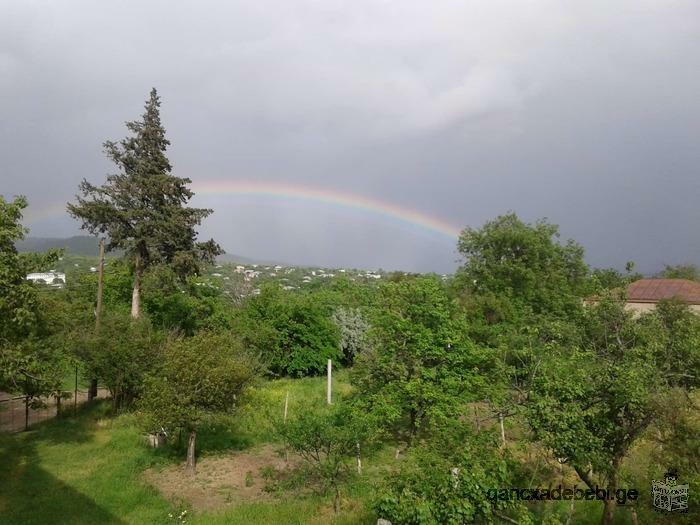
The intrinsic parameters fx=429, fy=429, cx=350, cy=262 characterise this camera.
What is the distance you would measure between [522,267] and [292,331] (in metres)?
15.1

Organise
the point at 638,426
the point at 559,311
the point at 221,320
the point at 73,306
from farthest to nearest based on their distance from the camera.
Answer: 1. the point at 221,320
2. the point at 559,311
3. the point at 73,306
4. the point at 638,426

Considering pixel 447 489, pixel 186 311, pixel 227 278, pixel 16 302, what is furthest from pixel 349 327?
pixel 227 278

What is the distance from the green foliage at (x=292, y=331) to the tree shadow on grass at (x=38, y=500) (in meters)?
14.0

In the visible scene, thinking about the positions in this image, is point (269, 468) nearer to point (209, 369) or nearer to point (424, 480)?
point (209, 369)

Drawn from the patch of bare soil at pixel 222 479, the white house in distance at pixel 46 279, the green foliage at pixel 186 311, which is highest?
the white house in distance at pixel 46 279

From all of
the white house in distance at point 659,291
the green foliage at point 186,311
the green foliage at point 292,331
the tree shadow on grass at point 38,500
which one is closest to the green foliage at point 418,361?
the tree shadow on grass at point 38,500

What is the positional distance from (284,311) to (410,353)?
54.0 feet

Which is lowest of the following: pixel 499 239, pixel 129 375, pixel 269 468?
pixel 269 468

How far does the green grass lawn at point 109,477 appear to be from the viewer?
387 inches

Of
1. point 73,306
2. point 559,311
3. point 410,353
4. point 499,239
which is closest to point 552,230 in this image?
point 499,239

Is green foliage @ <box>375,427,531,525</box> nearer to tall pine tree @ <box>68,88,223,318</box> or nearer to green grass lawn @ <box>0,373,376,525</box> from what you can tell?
green grass lawn @ <box>0,373,376,525</box>

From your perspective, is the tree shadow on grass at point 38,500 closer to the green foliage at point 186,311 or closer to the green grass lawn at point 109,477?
the green grass lawn at point 109,477

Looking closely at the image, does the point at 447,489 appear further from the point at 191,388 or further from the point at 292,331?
the point at 292,331

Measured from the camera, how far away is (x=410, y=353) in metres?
12.2
